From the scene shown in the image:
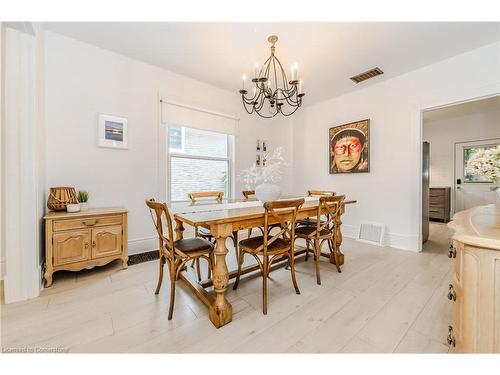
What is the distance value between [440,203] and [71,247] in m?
7.04

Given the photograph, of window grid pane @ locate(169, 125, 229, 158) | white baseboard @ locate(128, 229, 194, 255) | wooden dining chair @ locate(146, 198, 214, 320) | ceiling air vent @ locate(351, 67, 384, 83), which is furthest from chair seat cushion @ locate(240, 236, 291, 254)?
ceiling air vent @ locate(351, 67, 384, 83)

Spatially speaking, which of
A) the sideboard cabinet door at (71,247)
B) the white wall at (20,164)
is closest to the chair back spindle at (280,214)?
the sideboard cabinet door at (71,247)

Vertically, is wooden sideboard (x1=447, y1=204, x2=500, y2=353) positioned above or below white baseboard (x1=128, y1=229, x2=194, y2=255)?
above

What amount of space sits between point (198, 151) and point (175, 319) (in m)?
2.58

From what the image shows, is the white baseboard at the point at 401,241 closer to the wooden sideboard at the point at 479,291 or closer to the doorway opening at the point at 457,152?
the doorway opening at the point at 457,152

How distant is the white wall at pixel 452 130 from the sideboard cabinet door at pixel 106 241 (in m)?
6.18

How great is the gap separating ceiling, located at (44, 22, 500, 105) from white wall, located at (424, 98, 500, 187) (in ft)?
7.98

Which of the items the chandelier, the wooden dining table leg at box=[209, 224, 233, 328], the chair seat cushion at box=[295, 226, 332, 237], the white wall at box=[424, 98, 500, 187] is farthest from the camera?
the white wall at box=[424, 98, 500, 187]

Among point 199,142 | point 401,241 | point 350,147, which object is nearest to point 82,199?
point 199,142

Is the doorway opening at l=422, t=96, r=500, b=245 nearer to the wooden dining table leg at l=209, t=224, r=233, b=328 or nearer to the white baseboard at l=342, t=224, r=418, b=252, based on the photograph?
the white baseboard at l=342, t=224, r=418, b=252

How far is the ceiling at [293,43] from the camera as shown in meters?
2.23

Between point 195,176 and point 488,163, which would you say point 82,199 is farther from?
point 488,163

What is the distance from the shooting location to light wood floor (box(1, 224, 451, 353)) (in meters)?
1.31
